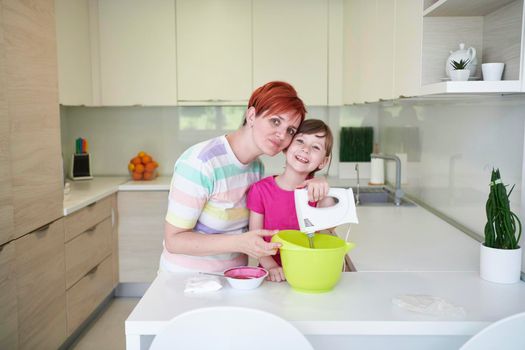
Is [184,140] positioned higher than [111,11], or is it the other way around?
[111,11]

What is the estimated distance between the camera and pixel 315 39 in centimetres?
406

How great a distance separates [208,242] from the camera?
165 centimetres

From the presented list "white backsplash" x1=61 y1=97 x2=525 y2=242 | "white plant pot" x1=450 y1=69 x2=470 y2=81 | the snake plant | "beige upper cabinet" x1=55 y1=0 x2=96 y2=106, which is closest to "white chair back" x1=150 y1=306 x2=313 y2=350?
the snake plant

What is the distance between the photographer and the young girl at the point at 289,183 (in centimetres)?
176

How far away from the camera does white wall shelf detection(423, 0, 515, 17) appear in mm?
1792

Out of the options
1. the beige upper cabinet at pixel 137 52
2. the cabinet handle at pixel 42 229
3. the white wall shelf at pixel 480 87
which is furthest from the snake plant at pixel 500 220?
the beige upper cabinet at pixel 137 52

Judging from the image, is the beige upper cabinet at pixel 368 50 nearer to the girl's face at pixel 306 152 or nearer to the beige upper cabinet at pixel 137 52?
the girl's face at pixel 306 152

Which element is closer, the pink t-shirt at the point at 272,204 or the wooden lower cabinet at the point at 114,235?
the pink t-shirt at the point at 272,204

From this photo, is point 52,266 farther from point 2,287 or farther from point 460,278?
point 460,278

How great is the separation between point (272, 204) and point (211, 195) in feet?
0.71

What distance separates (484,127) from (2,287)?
80.9 inches

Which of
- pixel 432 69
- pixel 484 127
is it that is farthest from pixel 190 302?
pixel 484 127

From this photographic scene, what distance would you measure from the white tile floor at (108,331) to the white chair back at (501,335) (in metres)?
2.45

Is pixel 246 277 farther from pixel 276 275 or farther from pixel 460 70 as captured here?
pixel 460 70
